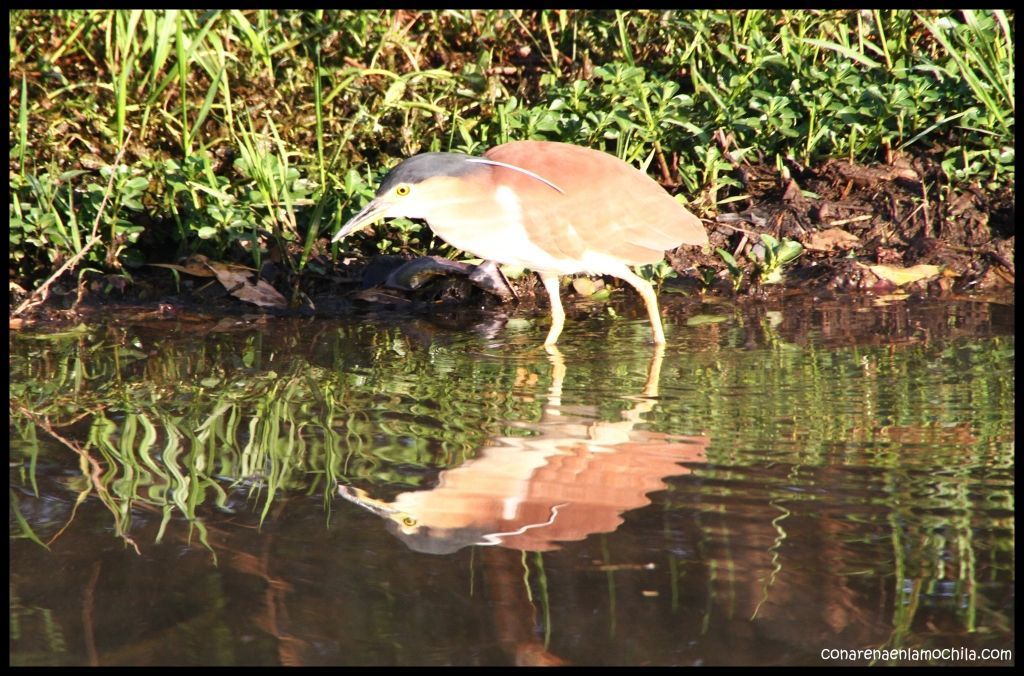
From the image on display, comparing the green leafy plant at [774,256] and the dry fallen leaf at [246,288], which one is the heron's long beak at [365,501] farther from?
the green leafy plant at [774,256]

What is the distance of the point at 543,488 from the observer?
3311 millimetres

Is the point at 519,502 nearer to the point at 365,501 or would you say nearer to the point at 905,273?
the point at 365,501

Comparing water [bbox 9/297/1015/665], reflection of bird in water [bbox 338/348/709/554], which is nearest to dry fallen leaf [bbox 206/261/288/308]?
water [bbox 9/297/1015/665]

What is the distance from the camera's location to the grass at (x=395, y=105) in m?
6.05

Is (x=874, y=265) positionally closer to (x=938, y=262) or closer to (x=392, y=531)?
(x=938, y=262)

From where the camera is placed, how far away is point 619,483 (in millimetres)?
3311

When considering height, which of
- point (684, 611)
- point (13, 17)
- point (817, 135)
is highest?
point (13, 17)

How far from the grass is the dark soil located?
0.12m

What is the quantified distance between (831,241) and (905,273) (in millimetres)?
467

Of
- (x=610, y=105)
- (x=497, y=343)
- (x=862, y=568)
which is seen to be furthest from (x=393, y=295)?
(x=862, y=568)

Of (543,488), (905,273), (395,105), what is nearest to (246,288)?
(395,105)

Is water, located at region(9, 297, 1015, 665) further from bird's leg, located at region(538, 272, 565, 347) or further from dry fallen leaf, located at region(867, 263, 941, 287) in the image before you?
dry fallen leaf, located at region(867, 263, 941, 287)

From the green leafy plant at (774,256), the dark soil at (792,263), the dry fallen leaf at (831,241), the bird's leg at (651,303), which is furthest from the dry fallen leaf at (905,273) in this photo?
the bird's leg at (651,303)

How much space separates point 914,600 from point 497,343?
2.75 m
